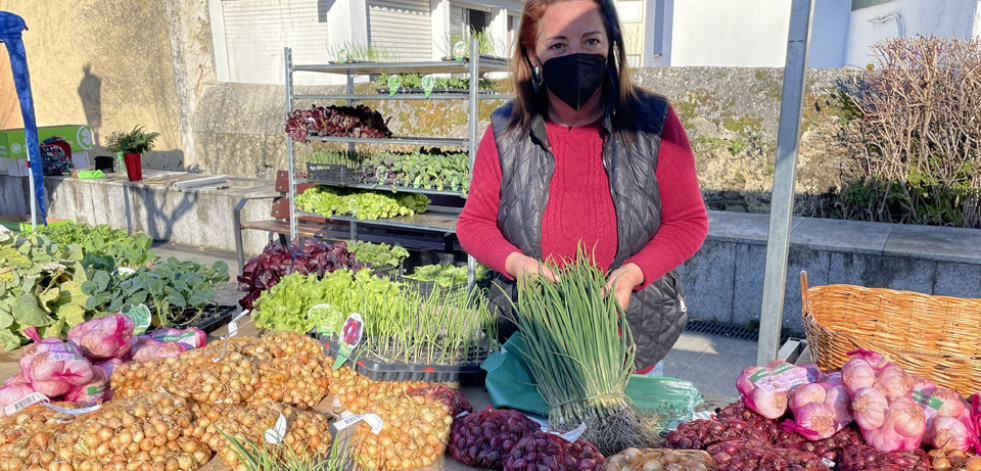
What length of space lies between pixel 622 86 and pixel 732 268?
3660mm

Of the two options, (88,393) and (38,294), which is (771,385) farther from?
(38,294)

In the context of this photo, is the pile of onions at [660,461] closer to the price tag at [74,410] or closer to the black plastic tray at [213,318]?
the price tag at [74,410]

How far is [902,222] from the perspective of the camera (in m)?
5.98

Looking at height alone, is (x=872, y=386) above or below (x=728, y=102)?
below

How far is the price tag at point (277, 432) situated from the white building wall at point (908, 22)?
20.2ft

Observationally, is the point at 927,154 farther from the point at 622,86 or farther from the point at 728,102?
the point at 622,86

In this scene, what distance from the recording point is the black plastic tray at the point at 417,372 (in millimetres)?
1927

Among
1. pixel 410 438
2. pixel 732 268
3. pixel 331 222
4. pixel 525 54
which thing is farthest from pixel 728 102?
pixel 410 438

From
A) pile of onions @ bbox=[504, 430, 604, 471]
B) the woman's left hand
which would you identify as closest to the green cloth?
the woman's left hand

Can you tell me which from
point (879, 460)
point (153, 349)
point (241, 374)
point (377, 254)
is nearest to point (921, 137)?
point (377, 254)

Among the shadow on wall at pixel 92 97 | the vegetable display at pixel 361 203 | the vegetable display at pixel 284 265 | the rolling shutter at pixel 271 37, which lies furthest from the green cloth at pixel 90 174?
the vegetable display at pixel 284 265

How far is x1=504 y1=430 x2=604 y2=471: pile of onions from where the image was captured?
49.9 inches

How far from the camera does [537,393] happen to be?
1791 mm

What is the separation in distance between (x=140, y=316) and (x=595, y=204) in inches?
66.7
